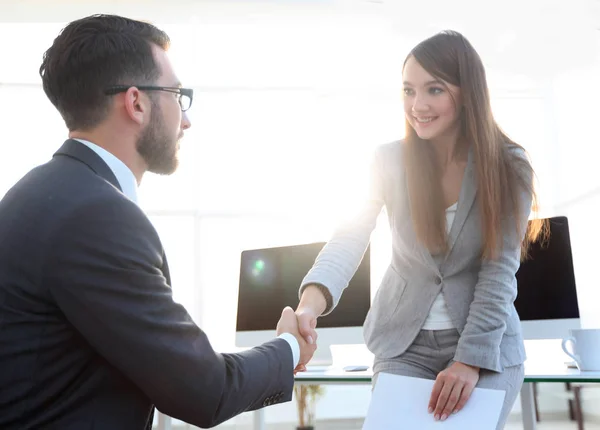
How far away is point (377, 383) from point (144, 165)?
0.69m

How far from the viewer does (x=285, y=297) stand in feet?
10.1

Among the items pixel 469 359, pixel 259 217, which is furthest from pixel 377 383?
pixel 259 217

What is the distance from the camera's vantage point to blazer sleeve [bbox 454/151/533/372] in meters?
1.40

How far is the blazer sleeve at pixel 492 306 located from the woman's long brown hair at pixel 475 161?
0.02 meters

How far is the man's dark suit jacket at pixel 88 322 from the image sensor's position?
1.00 meters

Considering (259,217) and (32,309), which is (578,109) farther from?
(32,309)

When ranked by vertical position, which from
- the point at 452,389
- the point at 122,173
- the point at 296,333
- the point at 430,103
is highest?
Answer: the point at 430,103

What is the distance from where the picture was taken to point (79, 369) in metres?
1.02

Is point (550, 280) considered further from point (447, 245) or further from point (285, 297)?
point (447, 245)

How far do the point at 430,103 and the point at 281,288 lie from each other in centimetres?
166

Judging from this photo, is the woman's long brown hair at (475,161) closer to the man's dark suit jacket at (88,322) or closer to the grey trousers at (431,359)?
the grey trousers at (431,359)

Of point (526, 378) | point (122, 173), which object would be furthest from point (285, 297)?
point (122, 173)

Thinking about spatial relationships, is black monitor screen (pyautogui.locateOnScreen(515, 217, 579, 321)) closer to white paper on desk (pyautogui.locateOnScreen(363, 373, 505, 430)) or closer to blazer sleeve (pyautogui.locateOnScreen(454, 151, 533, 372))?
blazer sleeve (pyautogui.locateOnScreen(454, 151, 533, 372))

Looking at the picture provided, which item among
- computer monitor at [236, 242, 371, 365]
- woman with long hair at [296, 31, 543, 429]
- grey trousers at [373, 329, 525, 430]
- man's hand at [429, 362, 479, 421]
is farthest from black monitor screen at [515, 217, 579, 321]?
man's hand at [429, 362, 479, 421]
